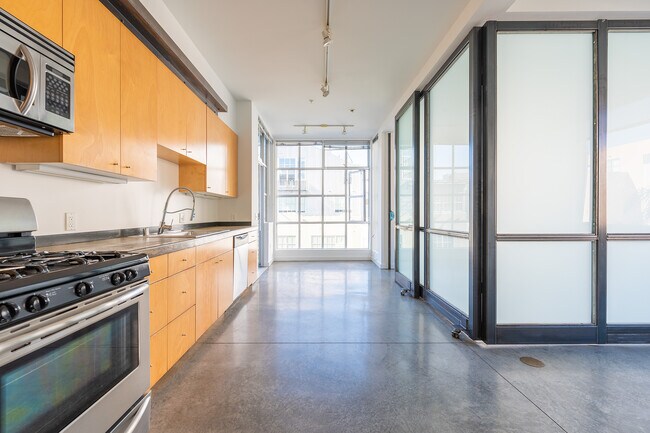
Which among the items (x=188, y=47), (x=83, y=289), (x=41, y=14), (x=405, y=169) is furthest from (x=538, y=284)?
(x=188, y=47)

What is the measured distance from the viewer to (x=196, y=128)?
10.5 feet

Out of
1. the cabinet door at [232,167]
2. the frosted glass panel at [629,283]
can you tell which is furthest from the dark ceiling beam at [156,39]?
the frosted glass panel at [629,283]

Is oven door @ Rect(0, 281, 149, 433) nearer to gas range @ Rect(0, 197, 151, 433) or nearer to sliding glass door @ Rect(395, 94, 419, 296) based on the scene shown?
gas range @ Rect(0, 197, 151, 433)

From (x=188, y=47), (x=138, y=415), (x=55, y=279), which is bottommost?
(x=138, y=415)

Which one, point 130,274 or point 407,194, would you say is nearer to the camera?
point 130,274

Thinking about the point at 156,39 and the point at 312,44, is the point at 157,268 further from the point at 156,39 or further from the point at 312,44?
the point at 312,44

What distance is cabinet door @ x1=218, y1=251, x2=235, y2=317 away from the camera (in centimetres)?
313

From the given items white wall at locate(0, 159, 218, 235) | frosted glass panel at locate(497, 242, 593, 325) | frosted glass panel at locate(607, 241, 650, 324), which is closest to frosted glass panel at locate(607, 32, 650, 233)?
frosted glass panel at locate(607, 241, 650, 324)

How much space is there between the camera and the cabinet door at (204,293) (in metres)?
2.51

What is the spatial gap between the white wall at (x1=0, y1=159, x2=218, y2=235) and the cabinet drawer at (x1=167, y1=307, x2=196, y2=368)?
3.01 feet

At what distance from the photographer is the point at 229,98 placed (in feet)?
15.5

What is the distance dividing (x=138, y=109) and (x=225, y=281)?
6.30ft

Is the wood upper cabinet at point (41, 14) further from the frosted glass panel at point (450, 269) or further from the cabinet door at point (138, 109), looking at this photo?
the frosted glass panel at point (450, 269)

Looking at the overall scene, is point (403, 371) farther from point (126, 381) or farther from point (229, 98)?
point (229, 98)
